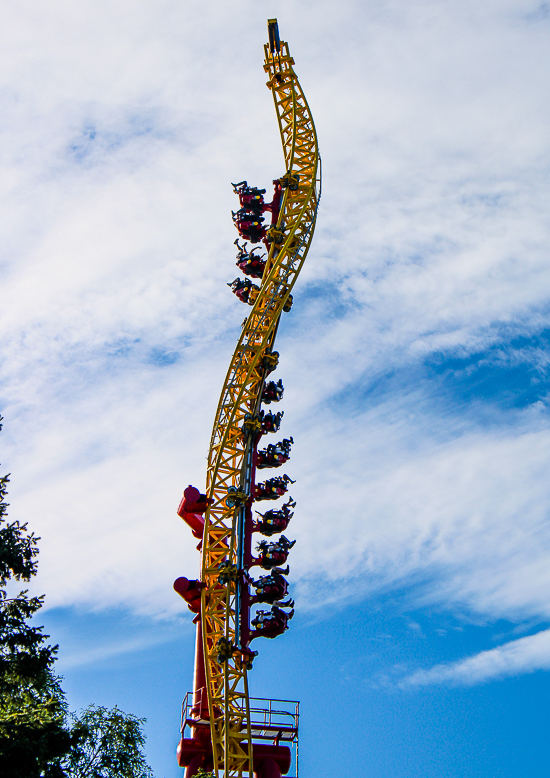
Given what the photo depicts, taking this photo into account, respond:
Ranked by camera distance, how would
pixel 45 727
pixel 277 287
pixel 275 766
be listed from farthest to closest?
pixel 277 287
pixel 275 766
pixel 45 727

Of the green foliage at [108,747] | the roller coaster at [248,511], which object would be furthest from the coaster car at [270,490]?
the green foliage at [108,747]

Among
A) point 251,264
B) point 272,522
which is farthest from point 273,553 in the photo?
point 251,264

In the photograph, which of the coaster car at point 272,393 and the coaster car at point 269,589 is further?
the coaster car at point 272,393

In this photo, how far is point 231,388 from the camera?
47656 millimetres

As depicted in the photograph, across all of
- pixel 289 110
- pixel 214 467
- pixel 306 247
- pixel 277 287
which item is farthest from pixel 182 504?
pixel 289 110

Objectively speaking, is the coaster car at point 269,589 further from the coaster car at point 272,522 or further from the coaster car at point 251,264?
the coaster car at point 251,264

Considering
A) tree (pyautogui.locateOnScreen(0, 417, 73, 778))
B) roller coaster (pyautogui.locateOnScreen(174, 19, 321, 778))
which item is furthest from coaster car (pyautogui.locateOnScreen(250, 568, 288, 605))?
tree (pyautogui.locateOnScreen(0, 417, 73, 778))

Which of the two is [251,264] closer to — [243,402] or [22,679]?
[243,402]

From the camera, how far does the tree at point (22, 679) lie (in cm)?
2522

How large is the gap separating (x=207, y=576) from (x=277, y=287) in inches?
646

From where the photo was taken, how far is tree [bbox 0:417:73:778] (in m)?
25.2

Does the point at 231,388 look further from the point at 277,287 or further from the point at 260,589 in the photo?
the point at 260,589

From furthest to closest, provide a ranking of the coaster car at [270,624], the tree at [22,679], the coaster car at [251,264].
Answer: the coaster car at [251,264], the coaster car at [270,624], the tree at [22,679]

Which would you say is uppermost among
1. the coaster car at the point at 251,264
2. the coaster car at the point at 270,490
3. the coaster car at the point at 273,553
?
the coaster car at the point at 251,264
